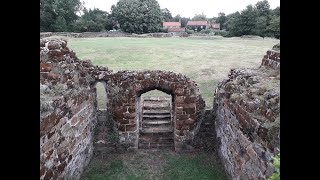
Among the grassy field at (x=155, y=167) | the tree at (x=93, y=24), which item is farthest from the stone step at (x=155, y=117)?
the tree at (x=93, y=24)

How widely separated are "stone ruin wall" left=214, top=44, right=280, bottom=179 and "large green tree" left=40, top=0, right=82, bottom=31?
3681cm

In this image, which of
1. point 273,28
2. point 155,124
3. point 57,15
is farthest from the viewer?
point 57,15

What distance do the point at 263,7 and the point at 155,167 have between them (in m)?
38.5

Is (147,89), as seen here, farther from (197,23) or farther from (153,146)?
(197,23)

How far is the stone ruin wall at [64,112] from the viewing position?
16.5 feet

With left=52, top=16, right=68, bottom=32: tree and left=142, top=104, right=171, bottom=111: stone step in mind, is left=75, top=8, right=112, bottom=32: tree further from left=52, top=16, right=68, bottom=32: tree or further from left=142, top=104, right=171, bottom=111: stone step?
left=142, top=104, right=171, bottom=111: stone step

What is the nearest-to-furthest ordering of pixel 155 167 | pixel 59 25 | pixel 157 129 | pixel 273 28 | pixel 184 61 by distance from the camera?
1. pixel 155 167
2. pixel 157 129
3. pixel 184 61
4. pixel 273 28
5. pixel 59 25

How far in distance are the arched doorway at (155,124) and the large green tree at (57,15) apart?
33.7 meters

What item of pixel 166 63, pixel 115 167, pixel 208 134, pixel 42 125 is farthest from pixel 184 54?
pixel 42 125

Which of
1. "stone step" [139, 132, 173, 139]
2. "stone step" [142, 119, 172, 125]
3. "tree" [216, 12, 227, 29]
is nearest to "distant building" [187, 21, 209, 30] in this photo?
"tree" [216, 12, 227, 29]

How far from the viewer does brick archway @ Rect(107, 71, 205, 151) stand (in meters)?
7.93

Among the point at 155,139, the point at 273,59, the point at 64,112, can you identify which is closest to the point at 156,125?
the point at 155,139

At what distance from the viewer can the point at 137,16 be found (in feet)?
149
